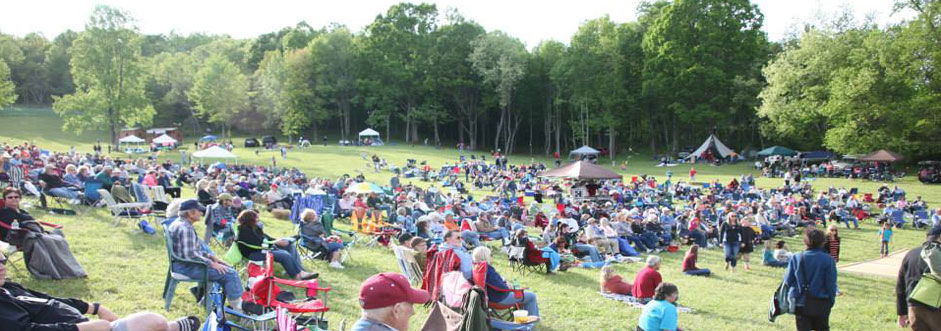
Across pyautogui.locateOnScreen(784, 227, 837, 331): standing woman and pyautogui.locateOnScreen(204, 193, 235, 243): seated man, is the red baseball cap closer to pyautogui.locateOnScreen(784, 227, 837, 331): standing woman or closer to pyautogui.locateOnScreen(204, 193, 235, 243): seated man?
pyautogui.locateOnScreen(784, 227, 837, 331): standing woman

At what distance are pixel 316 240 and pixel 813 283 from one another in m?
6.93

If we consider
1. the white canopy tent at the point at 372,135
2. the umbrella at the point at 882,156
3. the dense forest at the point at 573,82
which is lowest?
the umbrella at the point at 882,156

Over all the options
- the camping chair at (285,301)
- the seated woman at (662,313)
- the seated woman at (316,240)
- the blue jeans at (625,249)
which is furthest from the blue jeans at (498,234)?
the seated woman at (662,313)

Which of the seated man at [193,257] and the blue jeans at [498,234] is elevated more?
the seated man at [193,257]

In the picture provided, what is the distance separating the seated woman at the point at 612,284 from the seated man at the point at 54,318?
6.02 m

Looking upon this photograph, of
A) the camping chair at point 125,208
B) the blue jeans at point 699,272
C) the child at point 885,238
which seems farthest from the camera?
the child at point 885,238

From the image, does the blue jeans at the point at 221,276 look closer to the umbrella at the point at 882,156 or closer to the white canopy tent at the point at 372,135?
the umbrella at the point at 882,156

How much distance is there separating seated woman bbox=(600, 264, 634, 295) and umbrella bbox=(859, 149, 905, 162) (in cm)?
3049

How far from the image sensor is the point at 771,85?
40531 millimetres

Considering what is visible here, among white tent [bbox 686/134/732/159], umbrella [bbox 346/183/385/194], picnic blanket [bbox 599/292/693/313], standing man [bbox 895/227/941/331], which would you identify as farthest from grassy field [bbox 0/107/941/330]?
white tent [bbox 686/134/732/159]

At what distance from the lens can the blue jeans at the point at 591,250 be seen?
11.8m

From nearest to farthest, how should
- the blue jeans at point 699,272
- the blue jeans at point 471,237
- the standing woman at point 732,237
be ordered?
1. the blue jeans at point 699,272
2. the standing woman at point 732,237
3. the blue jeans at point 471,237

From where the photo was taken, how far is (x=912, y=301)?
509cm

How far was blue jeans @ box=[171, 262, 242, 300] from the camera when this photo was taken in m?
5.86
